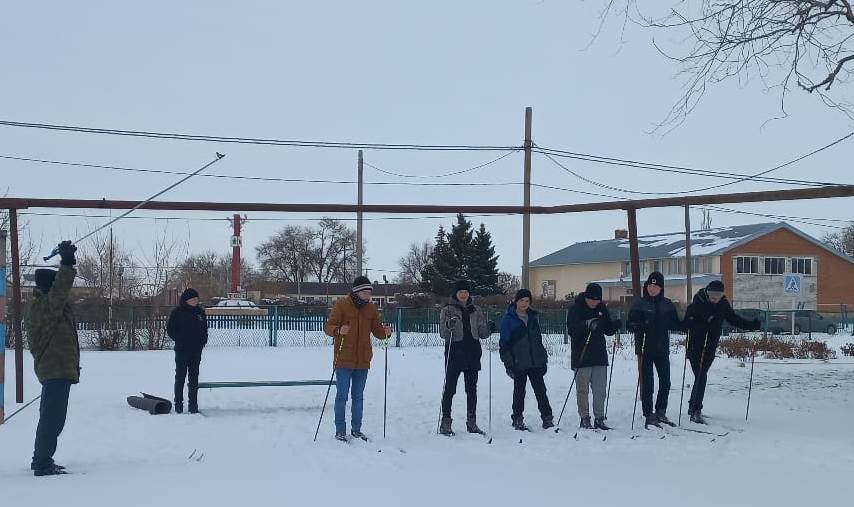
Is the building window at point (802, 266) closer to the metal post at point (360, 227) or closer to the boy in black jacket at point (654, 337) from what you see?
the metal post at point (360, 227)

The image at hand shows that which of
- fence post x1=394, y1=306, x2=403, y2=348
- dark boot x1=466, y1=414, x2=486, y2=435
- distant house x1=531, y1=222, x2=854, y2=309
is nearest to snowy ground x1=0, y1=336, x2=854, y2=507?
dark boot x1=466, y1=414, x2=486, y2=435

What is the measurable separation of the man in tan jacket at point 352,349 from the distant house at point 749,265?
40.1 metres

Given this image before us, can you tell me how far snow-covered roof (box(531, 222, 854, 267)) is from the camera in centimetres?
5131

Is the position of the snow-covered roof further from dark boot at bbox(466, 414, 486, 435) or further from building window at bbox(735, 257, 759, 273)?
dark boot at bbox(466, 414, 486, 435)

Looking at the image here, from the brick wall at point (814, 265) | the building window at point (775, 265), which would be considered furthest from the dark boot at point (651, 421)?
the building window at point (775, 265)

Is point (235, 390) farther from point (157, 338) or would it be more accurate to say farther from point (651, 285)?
point (157, 338)

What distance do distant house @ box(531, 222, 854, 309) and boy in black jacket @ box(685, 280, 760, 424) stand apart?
38.2 meters

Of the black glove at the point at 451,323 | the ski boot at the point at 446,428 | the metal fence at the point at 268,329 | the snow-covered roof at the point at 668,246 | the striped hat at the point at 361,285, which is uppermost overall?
the snow-covered roof at the point at 668,246

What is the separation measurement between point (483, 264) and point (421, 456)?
143 ft

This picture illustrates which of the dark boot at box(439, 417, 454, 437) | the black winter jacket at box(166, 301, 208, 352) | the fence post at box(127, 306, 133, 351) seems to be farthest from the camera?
the fence post at box(127, 306, 133, 351)

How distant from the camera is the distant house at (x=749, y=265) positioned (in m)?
50.6

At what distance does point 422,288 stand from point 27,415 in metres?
44.6

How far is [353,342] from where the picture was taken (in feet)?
29.8

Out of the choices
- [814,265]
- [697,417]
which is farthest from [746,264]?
[697,417]
